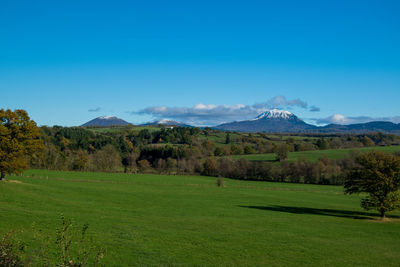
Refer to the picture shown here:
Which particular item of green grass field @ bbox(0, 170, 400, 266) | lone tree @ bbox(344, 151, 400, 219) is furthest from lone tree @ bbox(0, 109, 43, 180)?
lone tree @ bbox(344, 151, 400, 219)

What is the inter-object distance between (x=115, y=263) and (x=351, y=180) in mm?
33921

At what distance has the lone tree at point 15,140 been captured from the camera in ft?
145

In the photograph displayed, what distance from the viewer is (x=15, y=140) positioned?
148 ft

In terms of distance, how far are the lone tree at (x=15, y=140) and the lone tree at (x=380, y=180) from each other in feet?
147

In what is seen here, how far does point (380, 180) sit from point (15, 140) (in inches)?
1923

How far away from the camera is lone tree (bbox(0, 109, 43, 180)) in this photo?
44.3 m

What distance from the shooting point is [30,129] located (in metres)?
46.7

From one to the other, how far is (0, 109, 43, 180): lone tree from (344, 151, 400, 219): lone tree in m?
44.9

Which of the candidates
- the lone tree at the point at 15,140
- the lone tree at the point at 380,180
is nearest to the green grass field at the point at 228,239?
the lone tree at the point at 380,180

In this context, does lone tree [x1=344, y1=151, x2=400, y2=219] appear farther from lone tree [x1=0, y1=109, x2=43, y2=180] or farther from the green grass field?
lone tree [x1=0, y1=109, x2=43, y2=180]

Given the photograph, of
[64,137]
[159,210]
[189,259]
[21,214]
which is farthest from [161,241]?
[64,137]

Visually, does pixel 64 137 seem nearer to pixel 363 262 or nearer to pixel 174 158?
pixel 174 158

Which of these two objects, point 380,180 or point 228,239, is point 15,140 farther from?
point 380,180

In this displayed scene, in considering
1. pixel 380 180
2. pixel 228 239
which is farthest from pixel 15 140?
pixel 380 180
